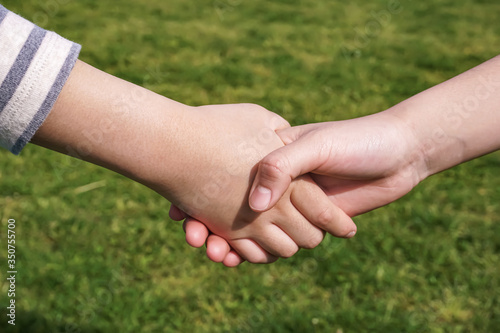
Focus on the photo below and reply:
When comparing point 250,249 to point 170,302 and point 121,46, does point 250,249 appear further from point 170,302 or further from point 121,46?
point 121,46

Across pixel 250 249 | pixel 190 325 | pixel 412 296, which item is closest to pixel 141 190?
pixel 190 325

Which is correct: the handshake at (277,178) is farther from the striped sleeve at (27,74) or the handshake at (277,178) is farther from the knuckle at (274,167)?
the striped sleeve at (27,74)

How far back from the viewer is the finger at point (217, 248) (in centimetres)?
188

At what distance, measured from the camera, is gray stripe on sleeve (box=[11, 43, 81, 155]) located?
1.46 m

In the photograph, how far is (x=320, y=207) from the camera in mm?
1831

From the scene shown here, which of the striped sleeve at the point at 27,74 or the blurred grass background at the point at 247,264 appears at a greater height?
the striped sleeve at the point at 27,74

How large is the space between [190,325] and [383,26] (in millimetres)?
3335

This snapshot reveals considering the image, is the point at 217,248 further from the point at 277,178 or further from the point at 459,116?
the point at 459,116

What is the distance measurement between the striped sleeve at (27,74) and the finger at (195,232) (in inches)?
23.5

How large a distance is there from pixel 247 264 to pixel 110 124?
1152mm

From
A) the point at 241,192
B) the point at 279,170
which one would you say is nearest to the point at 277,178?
the point at 279,170

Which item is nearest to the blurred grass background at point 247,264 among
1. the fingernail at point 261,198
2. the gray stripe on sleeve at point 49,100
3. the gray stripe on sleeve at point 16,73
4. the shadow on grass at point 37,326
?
the shadow on grass at point 37,326

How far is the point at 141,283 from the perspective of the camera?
2422 millimetres

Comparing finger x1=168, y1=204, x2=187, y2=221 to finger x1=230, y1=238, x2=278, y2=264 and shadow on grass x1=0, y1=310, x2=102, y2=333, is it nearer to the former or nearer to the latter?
finger x1=230, y1=238, x2=278, y2=264
